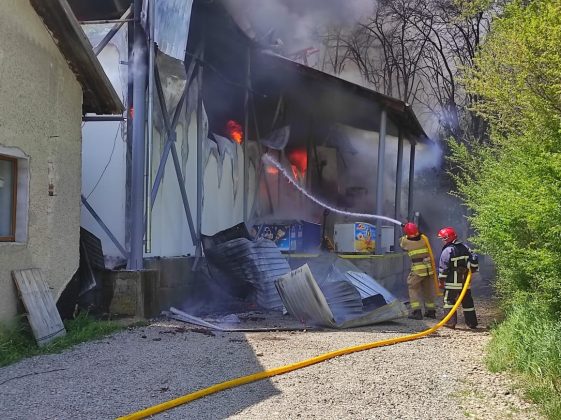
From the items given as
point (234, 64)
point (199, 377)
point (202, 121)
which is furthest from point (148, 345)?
point (234, 64)

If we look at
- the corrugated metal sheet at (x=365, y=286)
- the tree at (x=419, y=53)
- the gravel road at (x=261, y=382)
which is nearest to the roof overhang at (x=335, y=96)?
the corrugated metal sheet at (x=365, y=286)

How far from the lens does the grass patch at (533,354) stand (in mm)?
4477

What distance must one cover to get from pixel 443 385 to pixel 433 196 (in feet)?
55.2

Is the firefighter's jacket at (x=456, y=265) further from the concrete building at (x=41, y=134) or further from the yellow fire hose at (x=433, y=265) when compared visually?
the concrete building at (x=41, y=134)

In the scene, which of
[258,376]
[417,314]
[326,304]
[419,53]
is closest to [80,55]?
[326,304]

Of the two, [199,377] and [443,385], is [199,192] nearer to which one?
[199,377]

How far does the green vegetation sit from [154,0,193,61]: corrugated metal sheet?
4228mm

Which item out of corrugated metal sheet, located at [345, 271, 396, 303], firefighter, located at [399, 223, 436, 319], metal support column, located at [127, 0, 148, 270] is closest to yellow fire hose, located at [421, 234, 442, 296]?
firefighter, located at [399, 223, 436, 319]

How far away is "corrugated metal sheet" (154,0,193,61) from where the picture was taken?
27.6ft

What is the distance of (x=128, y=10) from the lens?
8570mm

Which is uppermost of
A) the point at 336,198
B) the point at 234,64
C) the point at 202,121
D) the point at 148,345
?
the point at 234,64

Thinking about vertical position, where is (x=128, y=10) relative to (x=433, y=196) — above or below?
above

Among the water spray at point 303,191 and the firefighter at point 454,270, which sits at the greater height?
the water spray at point 303,191

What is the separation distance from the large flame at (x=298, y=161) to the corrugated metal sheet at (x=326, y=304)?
21.9 ft
